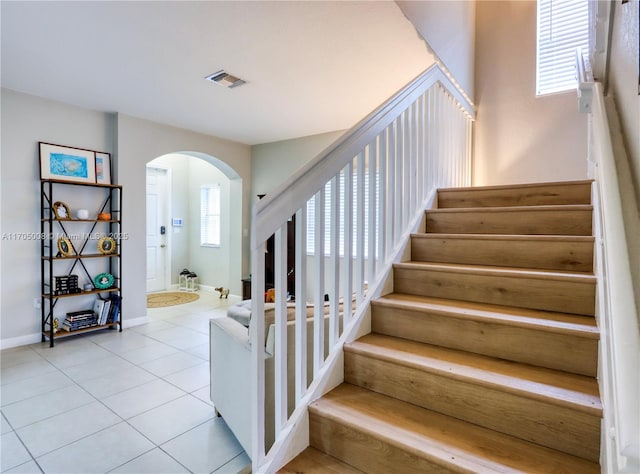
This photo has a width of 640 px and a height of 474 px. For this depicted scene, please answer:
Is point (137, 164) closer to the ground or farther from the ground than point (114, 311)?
farther from the ground

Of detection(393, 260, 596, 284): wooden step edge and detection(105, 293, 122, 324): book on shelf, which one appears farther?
detection(105, 293, 122, 324): book on shelf

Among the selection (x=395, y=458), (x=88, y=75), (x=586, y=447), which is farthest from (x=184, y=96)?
(x=586, y=447)

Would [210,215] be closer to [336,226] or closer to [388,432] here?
[336,226]

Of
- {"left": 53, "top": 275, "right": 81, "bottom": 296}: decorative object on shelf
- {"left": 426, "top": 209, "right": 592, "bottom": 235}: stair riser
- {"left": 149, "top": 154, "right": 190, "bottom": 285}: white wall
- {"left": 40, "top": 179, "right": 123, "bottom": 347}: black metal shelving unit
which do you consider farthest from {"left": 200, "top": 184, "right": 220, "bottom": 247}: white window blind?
Result: {"left": 426, "top": 209, "right": 592, "bottom": 235}: stair riser

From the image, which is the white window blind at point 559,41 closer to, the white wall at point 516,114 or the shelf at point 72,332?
the white wall at point 516,114

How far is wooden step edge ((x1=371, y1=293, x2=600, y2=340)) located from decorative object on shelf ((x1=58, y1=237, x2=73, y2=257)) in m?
3.75

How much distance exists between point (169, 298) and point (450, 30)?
5905 mm

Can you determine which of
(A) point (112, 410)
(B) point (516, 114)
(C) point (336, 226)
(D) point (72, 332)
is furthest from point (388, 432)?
(D) point (72, 332)

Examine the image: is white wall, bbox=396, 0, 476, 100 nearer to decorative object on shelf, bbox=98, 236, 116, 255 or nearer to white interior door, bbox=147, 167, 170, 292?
decorative object on shelf, bbox=98, 236, 116, 255

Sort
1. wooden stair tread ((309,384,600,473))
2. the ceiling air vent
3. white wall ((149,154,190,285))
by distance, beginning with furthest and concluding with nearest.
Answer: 1. white wall ((149,154,190,285))
2. the ceiling air vent
3. wooden stair tread ((309,384,600,473))

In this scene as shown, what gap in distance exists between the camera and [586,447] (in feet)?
3.65

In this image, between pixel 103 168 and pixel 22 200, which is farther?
pixel 103 168

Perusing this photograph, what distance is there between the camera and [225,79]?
3.32 metres

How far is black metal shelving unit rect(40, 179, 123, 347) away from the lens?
3.75 m
